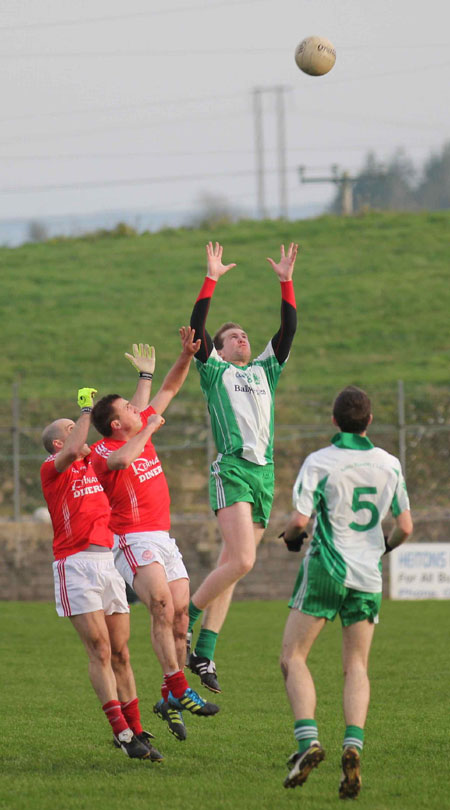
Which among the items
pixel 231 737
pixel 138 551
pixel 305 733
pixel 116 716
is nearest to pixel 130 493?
pixel 138 551

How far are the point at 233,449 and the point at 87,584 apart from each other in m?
1.49

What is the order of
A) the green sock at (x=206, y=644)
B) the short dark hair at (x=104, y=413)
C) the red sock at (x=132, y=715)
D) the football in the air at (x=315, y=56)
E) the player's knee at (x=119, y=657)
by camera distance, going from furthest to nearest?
the football in the air at (x=315, y=56)
the green sock at (x=206, y=644)
the short dark hair at (x=104, y=413)
the player's knee at (x=119, y=657)
the red sock at (x=132, y=715)

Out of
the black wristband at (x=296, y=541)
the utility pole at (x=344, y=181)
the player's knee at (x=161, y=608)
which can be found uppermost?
the utility pole at (x=344, y=181)

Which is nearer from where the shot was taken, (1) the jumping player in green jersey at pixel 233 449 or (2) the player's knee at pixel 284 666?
(2) the player's knee at pixel 284 666

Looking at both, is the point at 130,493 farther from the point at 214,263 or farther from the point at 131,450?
the point at 214,263

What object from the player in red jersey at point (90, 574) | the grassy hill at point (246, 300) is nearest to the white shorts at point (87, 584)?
the player in red jersey at point (90, 574)

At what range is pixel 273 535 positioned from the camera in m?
20.5

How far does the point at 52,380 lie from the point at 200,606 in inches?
876

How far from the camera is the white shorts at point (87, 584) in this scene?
7.16 metres

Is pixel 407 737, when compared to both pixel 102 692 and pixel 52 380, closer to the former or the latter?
pixel 102 692

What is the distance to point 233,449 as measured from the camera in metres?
8.03

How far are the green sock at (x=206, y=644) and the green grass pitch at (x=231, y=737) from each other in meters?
0.61

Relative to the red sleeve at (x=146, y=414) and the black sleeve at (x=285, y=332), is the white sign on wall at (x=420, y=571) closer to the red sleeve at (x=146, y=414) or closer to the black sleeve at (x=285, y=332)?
the black sleeve at (x=285, y=332)

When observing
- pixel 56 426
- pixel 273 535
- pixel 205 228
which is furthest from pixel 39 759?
pixel 205 228
